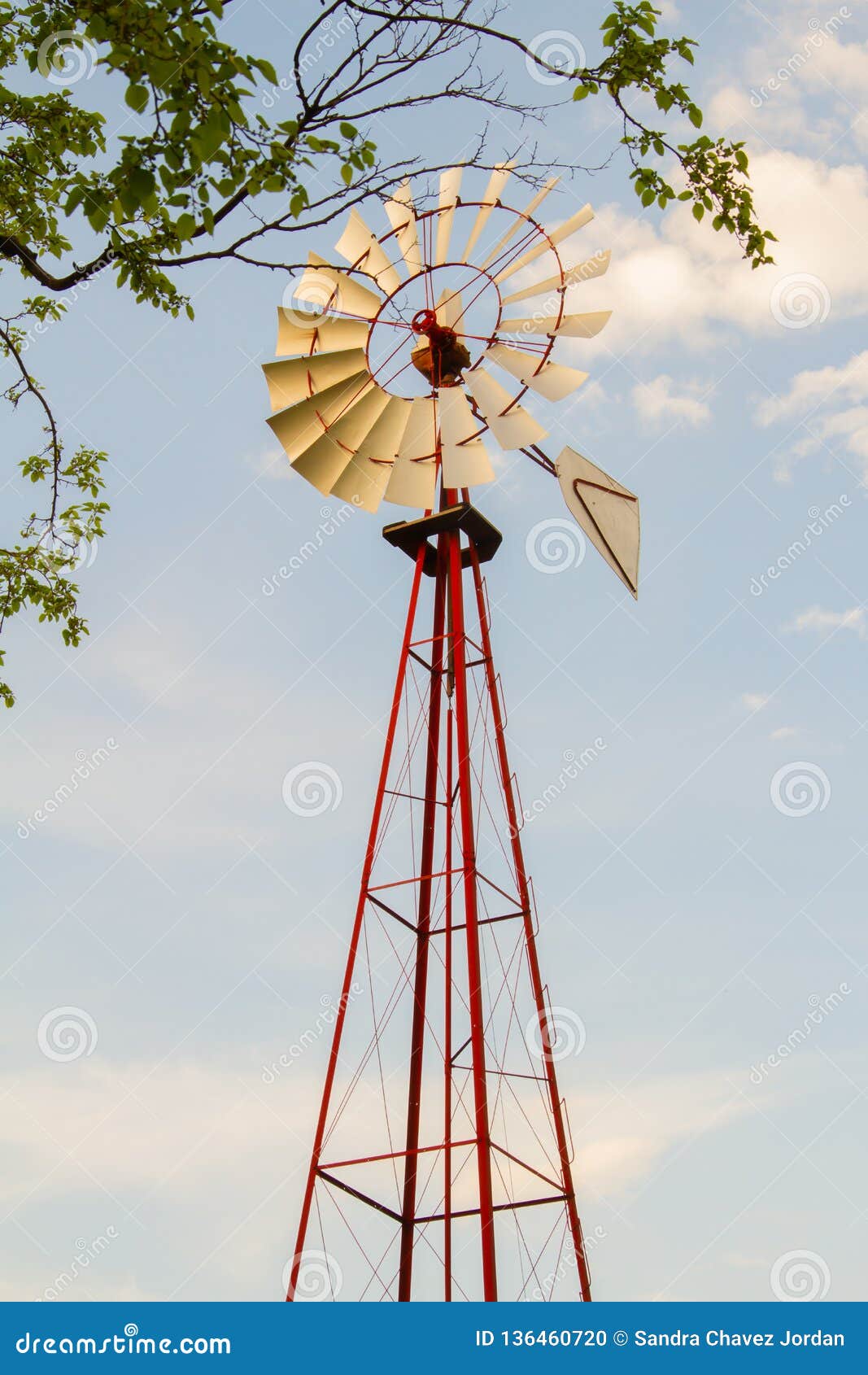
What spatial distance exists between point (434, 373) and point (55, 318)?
333cm

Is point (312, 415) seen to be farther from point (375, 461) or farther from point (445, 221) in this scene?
point (445, 221)

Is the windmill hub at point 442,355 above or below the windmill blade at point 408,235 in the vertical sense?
below

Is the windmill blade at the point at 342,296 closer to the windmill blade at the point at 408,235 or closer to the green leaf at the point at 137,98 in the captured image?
the windmill blade at the point at 408,235


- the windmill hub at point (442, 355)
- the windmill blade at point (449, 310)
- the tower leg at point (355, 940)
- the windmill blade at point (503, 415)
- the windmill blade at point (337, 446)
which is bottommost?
the tower leg at point (355, 940)

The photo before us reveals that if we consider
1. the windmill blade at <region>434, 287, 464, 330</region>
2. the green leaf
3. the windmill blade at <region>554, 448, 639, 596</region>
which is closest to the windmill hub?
the windmill blade at <region>434, 287, 464, 330</region>

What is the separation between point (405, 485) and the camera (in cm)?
1071

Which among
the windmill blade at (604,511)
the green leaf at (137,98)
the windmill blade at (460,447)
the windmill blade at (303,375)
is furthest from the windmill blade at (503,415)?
the green leaf at (137,98)

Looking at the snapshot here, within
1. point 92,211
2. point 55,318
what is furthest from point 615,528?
point 92,211

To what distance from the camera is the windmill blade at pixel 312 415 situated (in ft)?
36.1

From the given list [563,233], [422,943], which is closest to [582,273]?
[563,233]

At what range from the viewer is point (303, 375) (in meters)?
11.2

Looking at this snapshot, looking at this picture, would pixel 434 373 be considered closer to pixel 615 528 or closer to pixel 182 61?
pixel 615 528

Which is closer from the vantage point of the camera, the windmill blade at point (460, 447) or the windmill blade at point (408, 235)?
the windmill blade at point (460, 447)

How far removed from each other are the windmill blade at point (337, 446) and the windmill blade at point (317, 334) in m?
0.66
